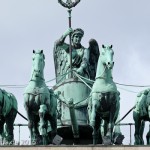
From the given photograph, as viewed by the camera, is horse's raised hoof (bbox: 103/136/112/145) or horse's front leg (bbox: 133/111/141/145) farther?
horse's front leg (bbox: 133/111/141/145)

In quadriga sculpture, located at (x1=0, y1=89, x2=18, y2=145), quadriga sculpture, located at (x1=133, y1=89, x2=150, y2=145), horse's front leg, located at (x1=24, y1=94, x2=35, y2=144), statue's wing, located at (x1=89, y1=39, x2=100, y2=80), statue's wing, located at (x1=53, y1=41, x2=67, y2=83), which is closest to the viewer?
horse's front leg, located at (x1=24, y1=94, x2=35, y2=144)

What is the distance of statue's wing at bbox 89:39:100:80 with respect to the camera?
3378 centimetres

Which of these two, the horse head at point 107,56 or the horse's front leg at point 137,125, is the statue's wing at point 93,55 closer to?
the horse's front leg at point 137,125

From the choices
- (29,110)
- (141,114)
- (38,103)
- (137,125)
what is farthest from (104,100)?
(29,110)

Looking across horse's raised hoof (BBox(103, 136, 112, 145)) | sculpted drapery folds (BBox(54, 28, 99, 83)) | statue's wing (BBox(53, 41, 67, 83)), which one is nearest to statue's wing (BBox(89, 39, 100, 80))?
sculpted drapery folds (BBox(54, 28, 99, 83))

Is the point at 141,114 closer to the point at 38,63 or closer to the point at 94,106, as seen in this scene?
the point at 94,106

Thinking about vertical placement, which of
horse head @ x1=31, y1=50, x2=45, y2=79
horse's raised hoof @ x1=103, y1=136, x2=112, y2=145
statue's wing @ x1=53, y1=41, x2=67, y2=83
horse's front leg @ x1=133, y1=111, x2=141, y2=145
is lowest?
horse's raised hoof @ x1=103, y1=136, x2=112, y2=145

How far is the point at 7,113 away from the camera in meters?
30.3

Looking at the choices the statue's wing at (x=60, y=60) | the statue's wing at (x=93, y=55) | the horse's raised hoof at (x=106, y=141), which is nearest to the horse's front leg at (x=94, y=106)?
the horse's raised hoof at (x=106, y=141)

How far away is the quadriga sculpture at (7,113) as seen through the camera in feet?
99.0

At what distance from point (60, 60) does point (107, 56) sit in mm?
5754

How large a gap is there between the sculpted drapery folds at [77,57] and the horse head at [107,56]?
14.7 feet

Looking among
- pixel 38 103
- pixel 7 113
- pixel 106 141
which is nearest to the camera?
pixel 106 141

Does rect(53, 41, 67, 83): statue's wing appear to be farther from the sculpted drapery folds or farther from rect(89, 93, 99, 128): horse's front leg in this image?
rect(89, 93, 99, 128): horse's front leg
